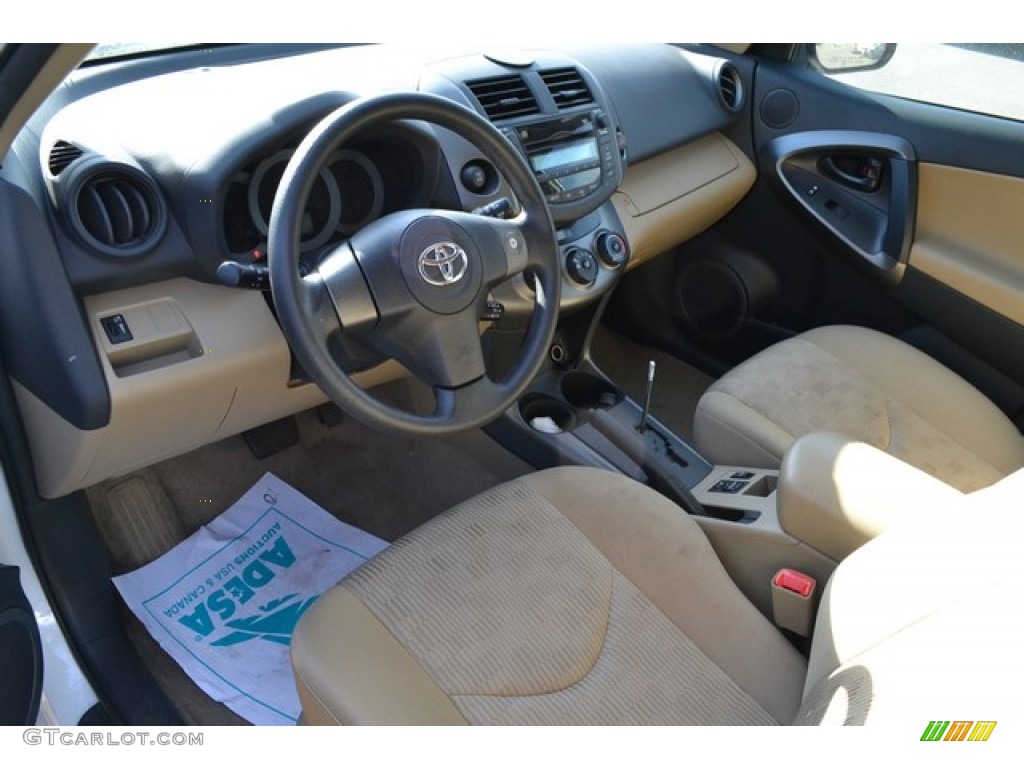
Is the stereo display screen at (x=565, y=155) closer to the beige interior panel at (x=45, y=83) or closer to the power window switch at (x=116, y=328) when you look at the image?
the power window switch at (x=116, y=328)

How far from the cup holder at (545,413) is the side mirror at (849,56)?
1037 mm

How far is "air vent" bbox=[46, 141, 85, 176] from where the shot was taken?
1.26 meters

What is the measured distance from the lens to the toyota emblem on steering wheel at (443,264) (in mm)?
1189

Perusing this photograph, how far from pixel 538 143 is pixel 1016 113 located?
3.40ft

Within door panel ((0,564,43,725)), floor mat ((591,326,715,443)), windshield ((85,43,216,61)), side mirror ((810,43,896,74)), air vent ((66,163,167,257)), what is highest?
windshield ((85,43,216,61))

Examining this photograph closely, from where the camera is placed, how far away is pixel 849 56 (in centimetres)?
213

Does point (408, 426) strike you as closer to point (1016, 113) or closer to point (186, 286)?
point (186, 286)

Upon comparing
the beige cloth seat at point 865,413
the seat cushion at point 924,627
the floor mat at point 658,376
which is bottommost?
the floor mat at point 658,376

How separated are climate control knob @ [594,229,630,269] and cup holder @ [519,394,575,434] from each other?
0.34m

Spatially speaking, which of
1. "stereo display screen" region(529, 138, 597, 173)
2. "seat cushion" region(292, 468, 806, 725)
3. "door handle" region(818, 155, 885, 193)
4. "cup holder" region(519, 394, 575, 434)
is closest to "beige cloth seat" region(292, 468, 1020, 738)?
"seat cushion" region(292, 468, 806, 725)

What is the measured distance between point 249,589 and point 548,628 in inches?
32.1

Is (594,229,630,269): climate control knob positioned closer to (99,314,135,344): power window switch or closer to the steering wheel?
the steering wheel


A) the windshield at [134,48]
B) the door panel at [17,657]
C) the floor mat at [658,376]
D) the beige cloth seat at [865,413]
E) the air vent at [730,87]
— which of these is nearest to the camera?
the door panel at [17,657]

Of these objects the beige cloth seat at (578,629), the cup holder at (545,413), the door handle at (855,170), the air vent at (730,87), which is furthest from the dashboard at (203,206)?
the door handle at (855,170)
